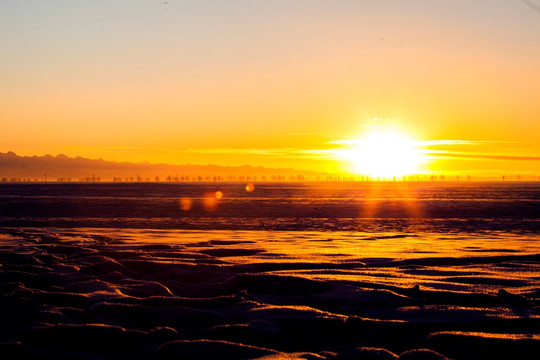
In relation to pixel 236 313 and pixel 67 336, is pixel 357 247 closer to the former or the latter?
pixel 236 313

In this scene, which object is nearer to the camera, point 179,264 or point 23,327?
point 23,327

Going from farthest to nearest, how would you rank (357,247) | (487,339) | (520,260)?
(357,247), (520,260), (487,339)

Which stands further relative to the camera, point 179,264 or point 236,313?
point 179,264

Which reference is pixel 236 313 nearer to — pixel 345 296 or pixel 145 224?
pixel 345 296

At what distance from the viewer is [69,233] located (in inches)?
685

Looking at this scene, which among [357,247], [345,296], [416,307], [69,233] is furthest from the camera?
[69,233]

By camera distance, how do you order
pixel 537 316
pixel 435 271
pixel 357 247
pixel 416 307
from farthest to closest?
1. pixel 357 247
2. pixel 435 271
3. pixel 416 307
4. pixel 537 316

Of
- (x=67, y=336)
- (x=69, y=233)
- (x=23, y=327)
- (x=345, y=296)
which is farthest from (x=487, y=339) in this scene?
(x=69, y=233)

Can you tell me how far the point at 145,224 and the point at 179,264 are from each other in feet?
40.8

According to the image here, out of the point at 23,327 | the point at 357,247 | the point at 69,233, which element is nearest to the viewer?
the point at 23,327

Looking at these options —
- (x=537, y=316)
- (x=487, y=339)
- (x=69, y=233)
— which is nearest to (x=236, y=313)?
(x=487, y=339)

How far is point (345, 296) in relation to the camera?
7.23 metres

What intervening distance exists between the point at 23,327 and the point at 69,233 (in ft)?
40.6

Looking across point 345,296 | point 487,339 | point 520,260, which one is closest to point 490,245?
point 520,260
